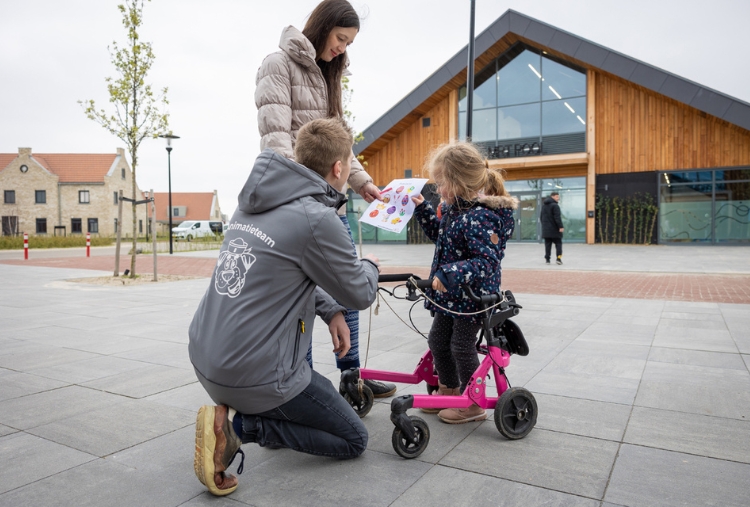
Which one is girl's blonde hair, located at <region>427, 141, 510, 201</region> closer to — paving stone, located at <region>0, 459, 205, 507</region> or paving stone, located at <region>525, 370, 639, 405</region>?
paving stone, located at <region>525, 370, 639, 405</region>

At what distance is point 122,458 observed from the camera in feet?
7.85

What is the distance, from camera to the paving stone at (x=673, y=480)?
1984 millimetres

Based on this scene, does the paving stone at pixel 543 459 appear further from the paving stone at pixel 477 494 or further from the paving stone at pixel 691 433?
the paving stone at pixel 691 433

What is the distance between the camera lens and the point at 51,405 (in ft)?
10.2

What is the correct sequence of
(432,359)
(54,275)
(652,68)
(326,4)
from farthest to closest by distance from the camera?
(652,68) < (54,275) < (432,359) < (326,4)

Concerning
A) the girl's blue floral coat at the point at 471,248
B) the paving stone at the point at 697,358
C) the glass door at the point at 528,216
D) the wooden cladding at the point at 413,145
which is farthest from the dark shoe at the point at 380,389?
the wooden cladding at the point at 413,145

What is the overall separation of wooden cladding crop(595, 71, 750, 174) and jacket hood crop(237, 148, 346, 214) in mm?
22292

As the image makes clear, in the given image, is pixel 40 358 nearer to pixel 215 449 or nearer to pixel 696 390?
pixel 215 449

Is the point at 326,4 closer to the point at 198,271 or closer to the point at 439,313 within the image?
the point at 439,313

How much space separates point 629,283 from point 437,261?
747 centimetres

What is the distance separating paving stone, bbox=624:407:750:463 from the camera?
8.03 feet

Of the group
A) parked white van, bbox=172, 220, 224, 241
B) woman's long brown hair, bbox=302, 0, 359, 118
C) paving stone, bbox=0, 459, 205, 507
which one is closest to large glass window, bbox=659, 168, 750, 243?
woman's long brown hair, bbox=302, 0, 359, 118

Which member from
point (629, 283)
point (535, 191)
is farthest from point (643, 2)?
point (629, 283)

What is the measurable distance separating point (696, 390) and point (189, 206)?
85.4 metres
